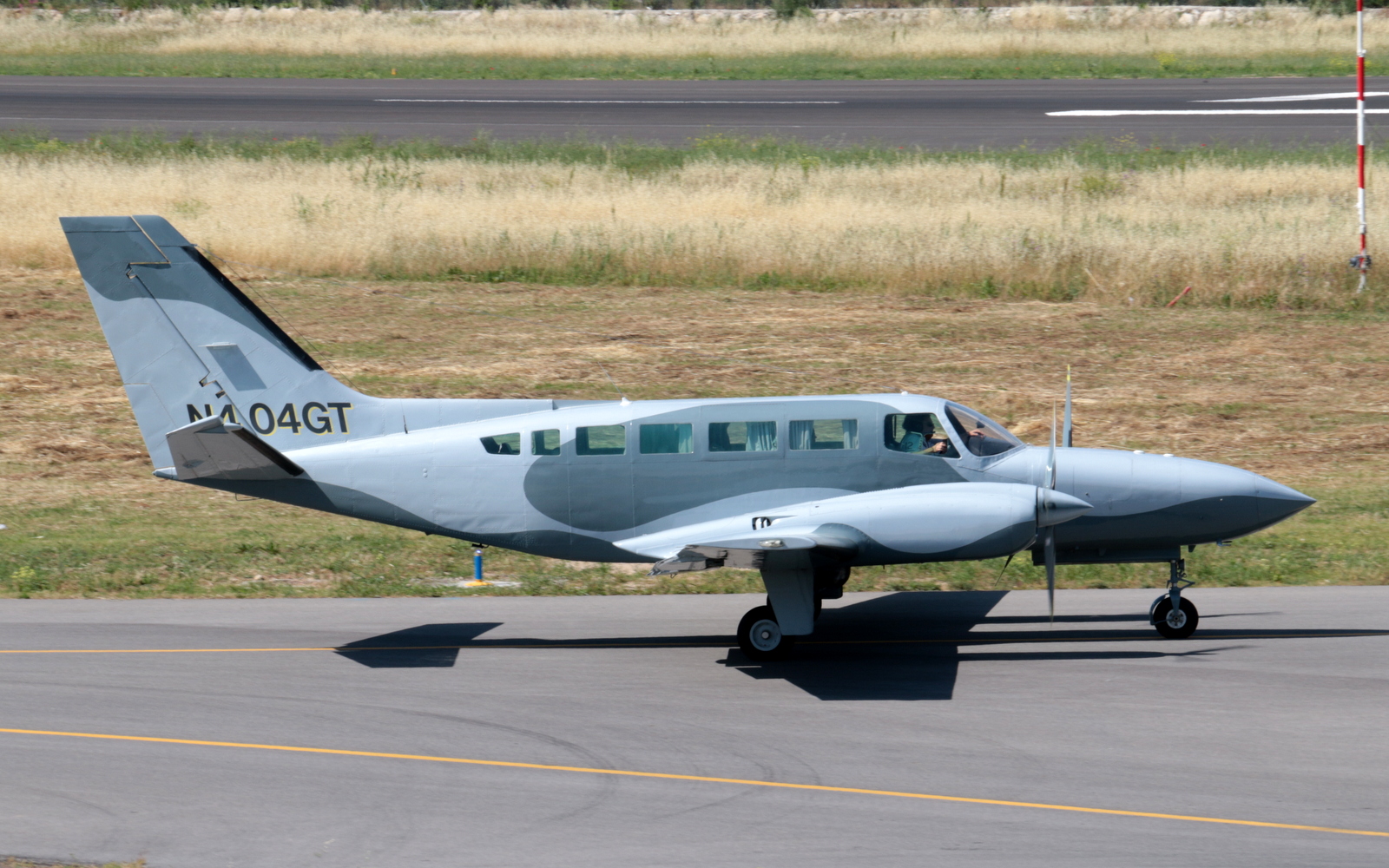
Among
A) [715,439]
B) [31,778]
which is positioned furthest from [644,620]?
[31,778]

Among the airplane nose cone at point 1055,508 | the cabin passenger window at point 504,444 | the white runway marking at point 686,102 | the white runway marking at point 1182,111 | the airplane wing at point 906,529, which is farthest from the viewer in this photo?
the white runway marking at point 686,102

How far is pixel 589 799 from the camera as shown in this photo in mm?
9578

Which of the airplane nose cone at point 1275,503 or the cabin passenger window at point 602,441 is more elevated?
the cabin passenger window at point 602,441

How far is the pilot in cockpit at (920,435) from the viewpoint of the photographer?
504 inches

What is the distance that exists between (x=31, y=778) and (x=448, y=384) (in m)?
14.9

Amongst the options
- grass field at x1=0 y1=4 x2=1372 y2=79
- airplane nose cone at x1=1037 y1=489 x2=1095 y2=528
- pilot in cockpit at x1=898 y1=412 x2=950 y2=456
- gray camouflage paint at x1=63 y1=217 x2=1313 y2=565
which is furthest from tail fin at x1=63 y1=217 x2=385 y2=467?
grass field at x1=0 y1=4 x2=1372 y2=79

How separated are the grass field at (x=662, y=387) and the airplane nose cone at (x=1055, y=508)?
3.84m

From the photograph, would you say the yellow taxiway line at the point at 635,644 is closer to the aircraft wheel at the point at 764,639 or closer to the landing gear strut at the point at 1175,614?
the landing gear strut at the point at 1175,614

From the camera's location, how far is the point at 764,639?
12.6m

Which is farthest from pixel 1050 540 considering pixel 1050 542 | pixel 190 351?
pixel 190 351

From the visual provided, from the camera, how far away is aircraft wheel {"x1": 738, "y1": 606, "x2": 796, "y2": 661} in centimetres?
1261

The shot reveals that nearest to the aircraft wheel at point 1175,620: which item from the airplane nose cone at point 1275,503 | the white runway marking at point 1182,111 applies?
the airplane nose cone at point 1275,503

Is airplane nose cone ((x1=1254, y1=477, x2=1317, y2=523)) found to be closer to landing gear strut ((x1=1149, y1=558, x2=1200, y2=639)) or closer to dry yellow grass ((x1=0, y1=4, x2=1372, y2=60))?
landing gear strut ((x1=1149, y1=558, x2=1200, y2=639))

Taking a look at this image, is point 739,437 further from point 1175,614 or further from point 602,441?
point 1175,614
